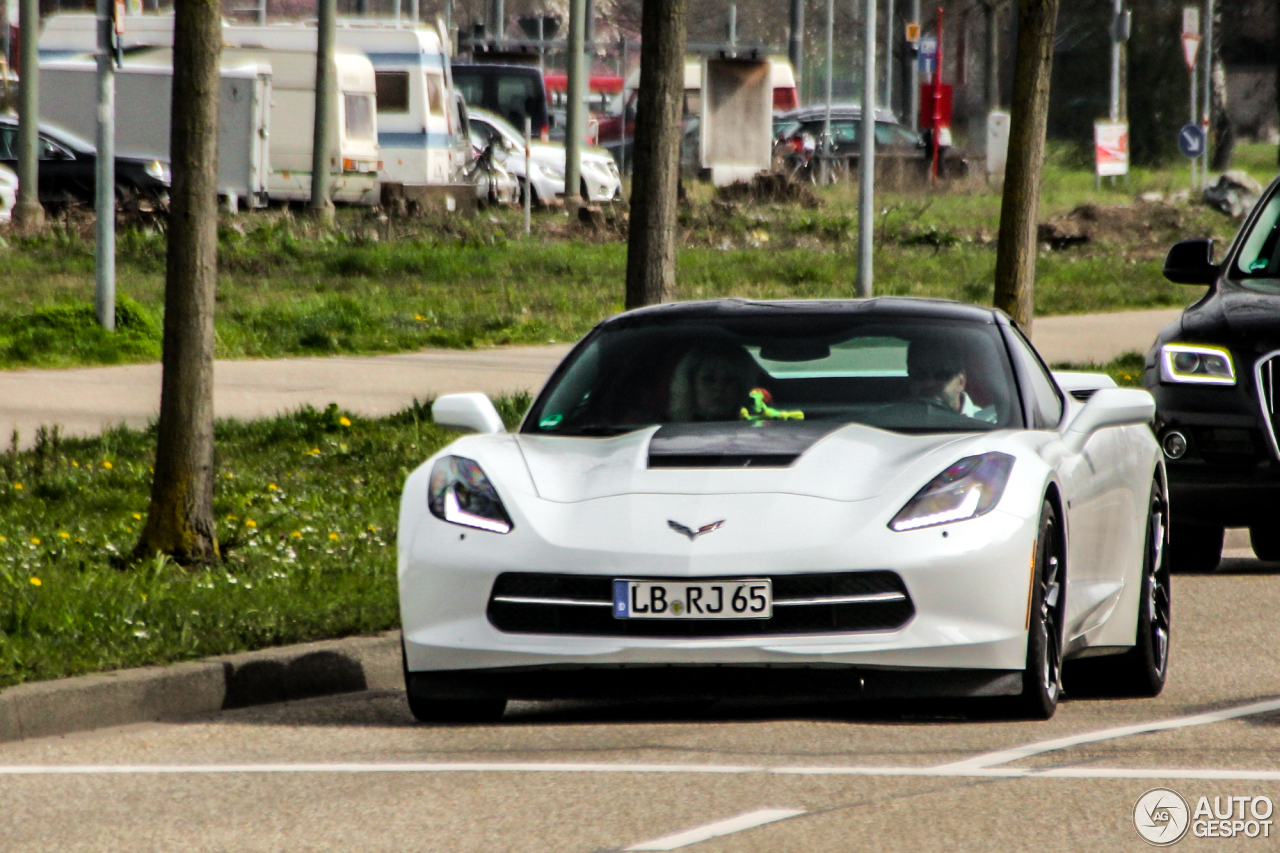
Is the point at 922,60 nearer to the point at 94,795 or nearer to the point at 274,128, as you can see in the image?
the point at 274,128

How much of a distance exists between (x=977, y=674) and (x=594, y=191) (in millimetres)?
31005

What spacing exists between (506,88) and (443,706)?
1669 inches

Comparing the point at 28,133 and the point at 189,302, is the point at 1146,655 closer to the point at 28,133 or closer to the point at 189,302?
the point at 189,302

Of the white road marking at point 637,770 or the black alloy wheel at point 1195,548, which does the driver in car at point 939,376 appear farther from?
the black alloy wheel at point 1195,548

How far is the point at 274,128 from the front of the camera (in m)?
35.4

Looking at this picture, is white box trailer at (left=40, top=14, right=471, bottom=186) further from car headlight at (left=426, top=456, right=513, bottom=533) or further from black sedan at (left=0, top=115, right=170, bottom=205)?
car headlight at (left=426, top=456, right=513, bottom=533)

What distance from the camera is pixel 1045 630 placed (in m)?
6.63

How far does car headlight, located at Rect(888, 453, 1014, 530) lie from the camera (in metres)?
6.42

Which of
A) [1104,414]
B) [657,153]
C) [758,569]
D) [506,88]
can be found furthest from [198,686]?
[506,88]

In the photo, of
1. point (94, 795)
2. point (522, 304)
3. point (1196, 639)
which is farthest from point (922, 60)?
point (94, 795)

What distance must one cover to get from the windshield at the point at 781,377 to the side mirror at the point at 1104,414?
177 millimetres

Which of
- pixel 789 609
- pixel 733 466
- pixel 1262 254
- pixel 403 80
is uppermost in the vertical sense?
pixel 403 80

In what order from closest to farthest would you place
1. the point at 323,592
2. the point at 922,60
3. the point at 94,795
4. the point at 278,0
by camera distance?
1. the point at 94,795
2. the point at 323,592
3. the point at 922,60
4. the point at 278,0

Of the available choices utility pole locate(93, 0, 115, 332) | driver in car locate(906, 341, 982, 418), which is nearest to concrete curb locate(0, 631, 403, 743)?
driver in car locate(906, 341, 982, 418)
